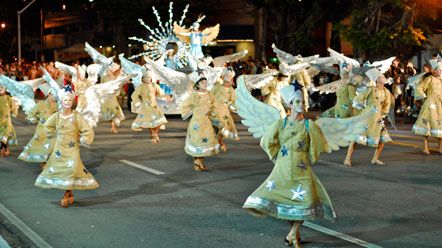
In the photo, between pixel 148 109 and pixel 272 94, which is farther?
pixel 272 94

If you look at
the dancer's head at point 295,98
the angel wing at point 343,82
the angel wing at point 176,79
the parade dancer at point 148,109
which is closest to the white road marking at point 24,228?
the dancer's head at point 295,98

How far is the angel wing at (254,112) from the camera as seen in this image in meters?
7.93

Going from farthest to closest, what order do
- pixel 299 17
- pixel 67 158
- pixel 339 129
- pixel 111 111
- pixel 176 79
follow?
pixel 299 17
pixel 111 111
pixel 176 79
pixel 67 158
pixel 339 129

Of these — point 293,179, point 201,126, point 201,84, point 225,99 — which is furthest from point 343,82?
point 293,179

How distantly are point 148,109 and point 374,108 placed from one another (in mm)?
6151

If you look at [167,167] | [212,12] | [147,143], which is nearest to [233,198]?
[167,167]

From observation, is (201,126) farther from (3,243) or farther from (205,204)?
(3,243)

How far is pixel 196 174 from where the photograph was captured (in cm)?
1231

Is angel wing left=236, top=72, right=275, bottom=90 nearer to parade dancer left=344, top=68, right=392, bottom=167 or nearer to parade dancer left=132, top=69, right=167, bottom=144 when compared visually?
parade dancer left=132, top=69, right=167, bottom=144

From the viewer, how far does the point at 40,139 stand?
12.7 m

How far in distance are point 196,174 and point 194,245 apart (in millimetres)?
4707

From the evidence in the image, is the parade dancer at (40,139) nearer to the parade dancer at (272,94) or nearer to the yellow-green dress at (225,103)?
the yellow-green dress at (225,103)

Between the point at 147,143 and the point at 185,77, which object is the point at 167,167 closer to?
→ the point at 185,77

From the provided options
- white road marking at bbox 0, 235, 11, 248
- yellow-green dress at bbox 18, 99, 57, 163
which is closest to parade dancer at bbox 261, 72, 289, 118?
yellow-green dress at bbox 18, 99, 57, 163
